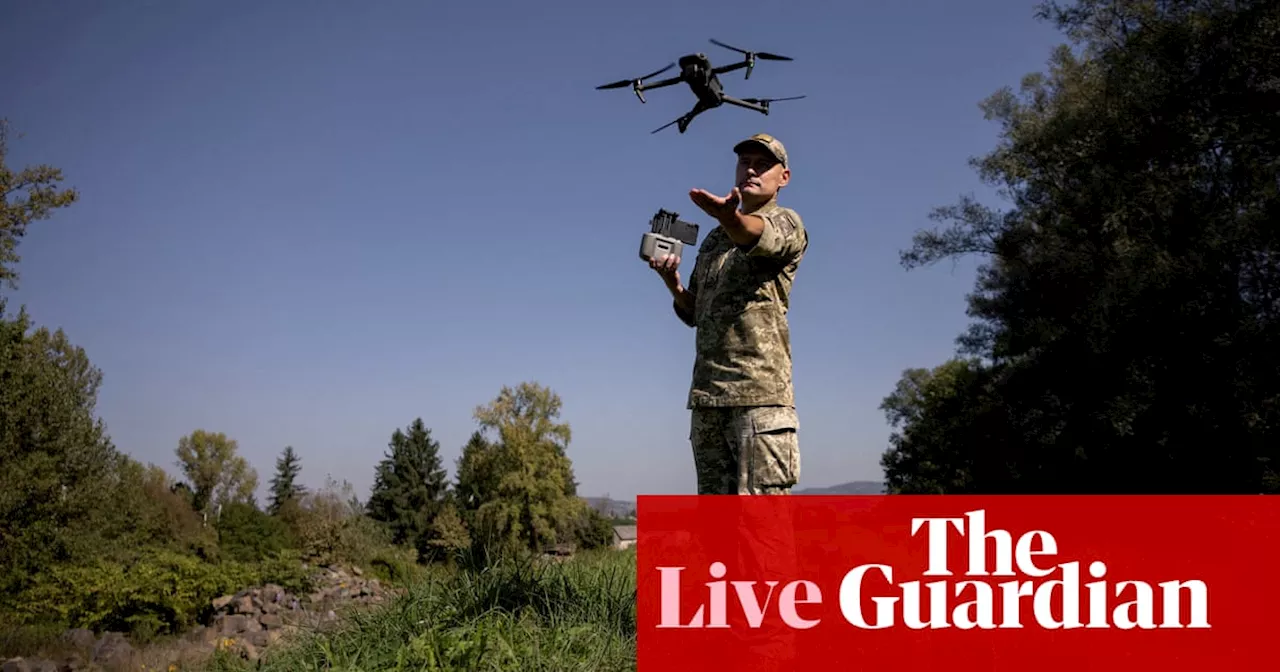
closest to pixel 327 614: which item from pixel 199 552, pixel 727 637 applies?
pixel 727 637

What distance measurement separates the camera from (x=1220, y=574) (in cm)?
1243

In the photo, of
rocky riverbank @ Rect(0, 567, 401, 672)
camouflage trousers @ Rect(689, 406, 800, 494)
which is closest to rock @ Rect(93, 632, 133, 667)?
rocky riverbank @ Rect(0, 567, 401, 672)

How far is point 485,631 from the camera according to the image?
4152mm

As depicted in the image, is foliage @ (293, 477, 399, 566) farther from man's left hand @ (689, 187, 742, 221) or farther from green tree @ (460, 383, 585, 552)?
green tree @ (460, 383, 585, 552)

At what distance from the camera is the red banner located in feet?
12.9

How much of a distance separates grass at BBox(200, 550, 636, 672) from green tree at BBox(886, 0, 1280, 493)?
15.0 m

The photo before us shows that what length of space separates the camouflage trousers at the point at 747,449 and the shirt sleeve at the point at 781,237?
0.71 metres

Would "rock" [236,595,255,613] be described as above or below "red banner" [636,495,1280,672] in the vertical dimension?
below

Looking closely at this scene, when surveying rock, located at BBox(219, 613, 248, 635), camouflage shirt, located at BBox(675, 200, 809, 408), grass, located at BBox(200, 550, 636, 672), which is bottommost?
rock, located at BBox(219, 613, 248, 635)

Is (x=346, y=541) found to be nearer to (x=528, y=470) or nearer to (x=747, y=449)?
(x=747, y=449)

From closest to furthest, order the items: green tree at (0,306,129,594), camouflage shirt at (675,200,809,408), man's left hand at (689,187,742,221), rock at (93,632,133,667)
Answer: man's left hand at (689,187,742,221) → camouflage shirt at (675,200,809,408) → rock at (93,632,133,667) → green tree at (0,306,129,594)

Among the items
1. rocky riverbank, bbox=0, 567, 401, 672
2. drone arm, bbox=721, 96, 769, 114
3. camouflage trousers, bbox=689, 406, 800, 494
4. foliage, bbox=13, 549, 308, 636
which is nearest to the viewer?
camouflage trousers, bbox=689, 406, 800, 494

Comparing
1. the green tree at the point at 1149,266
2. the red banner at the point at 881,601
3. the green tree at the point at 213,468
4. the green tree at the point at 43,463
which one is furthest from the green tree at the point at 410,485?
the red banner at the point at 881,601

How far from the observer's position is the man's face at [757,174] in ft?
13.9
